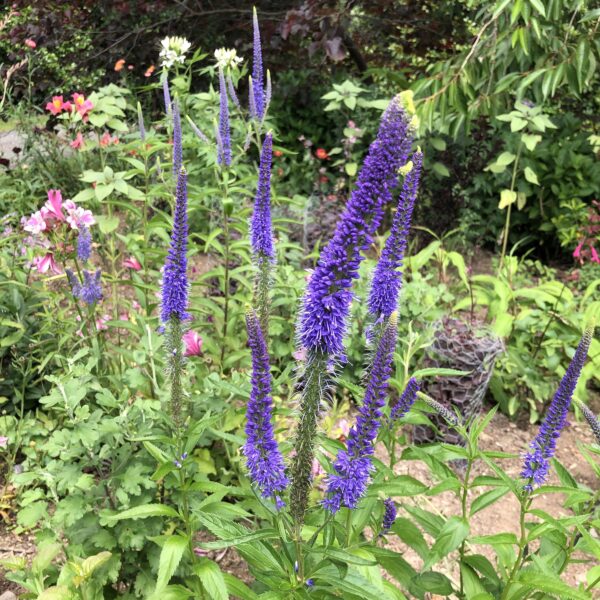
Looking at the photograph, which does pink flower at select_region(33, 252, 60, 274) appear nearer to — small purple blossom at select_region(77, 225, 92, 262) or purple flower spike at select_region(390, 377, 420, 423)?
small purple blossom at select_region(77, 225, 92, 262)

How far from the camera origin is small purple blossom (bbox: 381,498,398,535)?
181 centimetres

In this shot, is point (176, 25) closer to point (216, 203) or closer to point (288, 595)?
point (216, 203)

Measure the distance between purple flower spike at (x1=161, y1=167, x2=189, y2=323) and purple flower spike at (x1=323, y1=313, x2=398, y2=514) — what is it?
0.67 meters

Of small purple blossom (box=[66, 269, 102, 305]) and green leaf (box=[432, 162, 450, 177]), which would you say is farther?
green leaf (box=[432, 162, 450, 177])

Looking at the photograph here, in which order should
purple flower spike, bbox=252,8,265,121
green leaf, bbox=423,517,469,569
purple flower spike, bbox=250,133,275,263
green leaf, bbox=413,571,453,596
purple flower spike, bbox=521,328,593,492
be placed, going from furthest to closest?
purple flower spike, bbox=252,8,265,121, purple flower spike, bbox=250,133,275,263, green leaf, bbox=413,571,453,596, green leaf, bbox=423,517,469,569, purple flower spike, bbox=521,328,593,492

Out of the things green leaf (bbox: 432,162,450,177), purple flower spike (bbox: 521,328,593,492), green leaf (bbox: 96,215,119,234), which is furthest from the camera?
green leaf (bbox: 432,162,450,177)

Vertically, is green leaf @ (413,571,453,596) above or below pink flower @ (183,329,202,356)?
below

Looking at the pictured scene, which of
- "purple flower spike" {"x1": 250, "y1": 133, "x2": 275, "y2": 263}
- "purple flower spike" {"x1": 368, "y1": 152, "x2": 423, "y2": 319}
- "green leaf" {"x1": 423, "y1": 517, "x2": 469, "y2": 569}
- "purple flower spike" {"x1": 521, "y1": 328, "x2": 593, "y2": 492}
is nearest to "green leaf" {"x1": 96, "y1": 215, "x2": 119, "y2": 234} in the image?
"purple flower spike" {"x1": 250, "y1": 133, "x2": 275, "y2": 263}

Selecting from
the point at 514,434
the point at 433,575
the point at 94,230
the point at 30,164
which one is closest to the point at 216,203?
the point at 94,230

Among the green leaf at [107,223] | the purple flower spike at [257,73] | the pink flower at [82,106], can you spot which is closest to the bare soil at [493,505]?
the green leaf at [107,223]

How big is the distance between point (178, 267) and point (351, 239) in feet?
2.47

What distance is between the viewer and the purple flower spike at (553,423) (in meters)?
1.45

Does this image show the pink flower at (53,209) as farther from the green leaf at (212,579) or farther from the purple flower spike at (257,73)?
the green leaf at (212,579)

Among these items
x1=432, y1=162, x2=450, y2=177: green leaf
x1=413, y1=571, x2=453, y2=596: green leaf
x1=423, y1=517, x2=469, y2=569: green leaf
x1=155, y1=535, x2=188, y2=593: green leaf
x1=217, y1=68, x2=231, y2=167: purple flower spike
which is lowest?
x1=413, y1=571, x2=453, y2=596: green leaf
